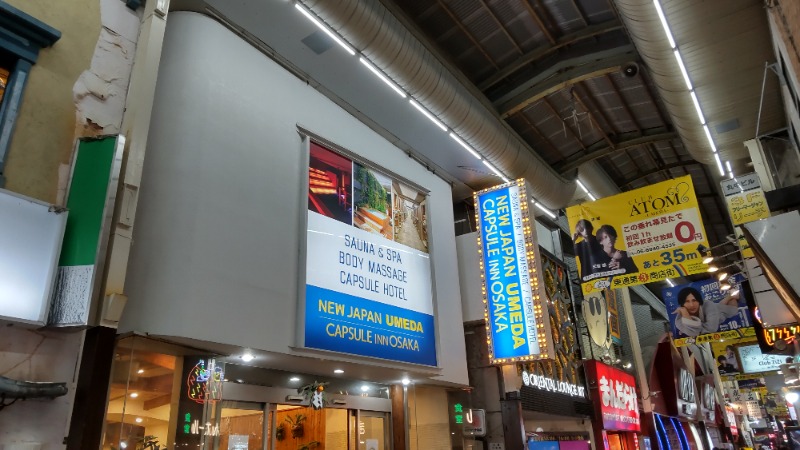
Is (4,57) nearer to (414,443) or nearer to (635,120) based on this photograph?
(414,443)

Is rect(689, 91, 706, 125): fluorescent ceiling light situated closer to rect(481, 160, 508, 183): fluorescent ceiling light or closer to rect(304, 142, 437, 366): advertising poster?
rect(481, 160, 508, 183): fluorescent ceiling light

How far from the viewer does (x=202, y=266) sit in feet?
22.3

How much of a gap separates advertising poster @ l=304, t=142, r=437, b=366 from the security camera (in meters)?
5.32

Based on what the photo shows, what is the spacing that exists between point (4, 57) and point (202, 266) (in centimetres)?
303

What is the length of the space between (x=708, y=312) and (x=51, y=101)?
15736mm

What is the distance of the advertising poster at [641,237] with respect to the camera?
34.3 ft

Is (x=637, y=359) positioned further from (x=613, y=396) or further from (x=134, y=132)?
(x=134, y=132)

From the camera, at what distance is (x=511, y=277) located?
38.0ft

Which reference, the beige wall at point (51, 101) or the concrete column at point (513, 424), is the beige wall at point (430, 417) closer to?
the concrete column at point (513, 424)

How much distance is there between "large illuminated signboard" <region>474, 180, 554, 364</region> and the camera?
1112 centimetres

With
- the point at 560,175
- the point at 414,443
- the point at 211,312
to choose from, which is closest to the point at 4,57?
the point at 211,312

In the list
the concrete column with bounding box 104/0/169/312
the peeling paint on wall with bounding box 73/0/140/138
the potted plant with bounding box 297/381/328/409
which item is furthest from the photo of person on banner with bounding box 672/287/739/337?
the peeling paint on wall with bounding box 73/0/140/138

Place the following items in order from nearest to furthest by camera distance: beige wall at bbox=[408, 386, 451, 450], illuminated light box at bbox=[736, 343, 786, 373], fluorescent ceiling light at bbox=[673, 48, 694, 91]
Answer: fluorescent ceiling light at bbox=[673, 48, 694, 91] < beige wall at bbox=[408, 386, 451, 450] < illuminated light box at bbox=[736, 343, 786, 373]

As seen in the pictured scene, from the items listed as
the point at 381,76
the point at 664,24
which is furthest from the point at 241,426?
the point at 664,24
